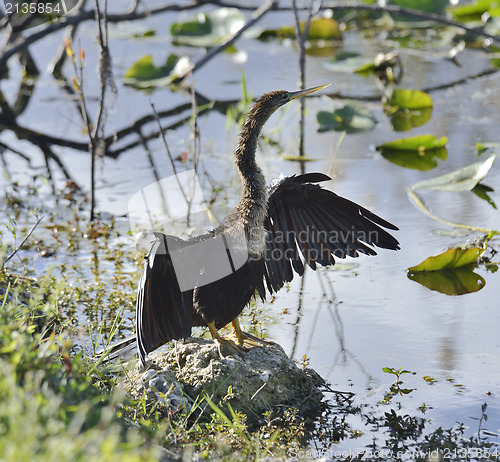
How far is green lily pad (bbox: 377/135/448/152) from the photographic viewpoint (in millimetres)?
6209

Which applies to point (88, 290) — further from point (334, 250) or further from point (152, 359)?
point (334, 250)

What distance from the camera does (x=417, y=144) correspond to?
6285 mm

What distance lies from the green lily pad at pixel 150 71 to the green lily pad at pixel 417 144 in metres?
2.66

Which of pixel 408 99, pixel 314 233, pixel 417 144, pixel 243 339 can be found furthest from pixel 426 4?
pixel 243 339

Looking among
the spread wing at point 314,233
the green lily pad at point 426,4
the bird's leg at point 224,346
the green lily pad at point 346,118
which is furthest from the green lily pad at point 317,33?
the bird's leg at point 224,346

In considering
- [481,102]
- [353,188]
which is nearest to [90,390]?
[353,188]

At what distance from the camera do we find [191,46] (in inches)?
377

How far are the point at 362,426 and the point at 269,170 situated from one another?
3.20 meters

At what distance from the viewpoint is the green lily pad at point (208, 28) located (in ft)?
30.0

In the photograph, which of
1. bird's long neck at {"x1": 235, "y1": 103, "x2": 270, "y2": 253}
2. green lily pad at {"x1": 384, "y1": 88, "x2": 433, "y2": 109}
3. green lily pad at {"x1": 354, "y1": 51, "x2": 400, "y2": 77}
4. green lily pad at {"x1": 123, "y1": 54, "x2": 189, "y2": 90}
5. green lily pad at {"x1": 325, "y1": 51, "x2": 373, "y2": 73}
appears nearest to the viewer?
bird's long neck at {"x1": 235, "y1": 103, "x2": 270, "y2": 253}

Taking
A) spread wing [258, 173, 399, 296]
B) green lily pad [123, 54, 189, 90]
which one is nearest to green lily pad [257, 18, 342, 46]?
green lily pad [123, 54, 189, 90]

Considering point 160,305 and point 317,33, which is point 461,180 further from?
point 317,33

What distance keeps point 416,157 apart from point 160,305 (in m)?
3.78

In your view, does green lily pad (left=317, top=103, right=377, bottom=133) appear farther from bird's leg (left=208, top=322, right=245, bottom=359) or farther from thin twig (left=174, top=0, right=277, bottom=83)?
bird's leg (left=208, top=322, right=245, bottom=359)
